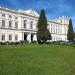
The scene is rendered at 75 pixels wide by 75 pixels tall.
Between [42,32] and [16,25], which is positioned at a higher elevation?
[16,25]

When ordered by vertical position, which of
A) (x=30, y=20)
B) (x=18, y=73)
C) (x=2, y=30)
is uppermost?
(x=30, y=20)

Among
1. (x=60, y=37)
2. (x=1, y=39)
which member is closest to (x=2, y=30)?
(x=1, y=39)

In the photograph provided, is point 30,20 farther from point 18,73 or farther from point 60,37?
point 18,73

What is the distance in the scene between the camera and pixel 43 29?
64688 millimetres

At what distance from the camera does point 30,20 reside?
78.1 metres

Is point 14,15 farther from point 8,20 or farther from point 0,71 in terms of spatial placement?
point 0,71

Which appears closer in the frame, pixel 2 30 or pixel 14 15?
pixel 2 30

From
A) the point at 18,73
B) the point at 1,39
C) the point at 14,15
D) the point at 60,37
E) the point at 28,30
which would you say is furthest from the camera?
the point at 60,37

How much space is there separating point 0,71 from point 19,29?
58837 mm

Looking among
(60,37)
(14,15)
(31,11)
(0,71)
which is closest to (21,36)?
(14,15)

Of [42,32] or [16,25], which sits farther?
[16,25]

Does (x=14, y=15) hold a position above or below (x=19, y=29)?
above

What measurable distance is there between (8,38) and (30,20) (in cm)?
1588

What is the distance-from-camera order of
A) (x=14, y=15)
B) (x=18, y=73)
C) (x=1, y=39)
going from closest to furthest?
(x=18, y=73) → (x=1, y=39) → (x=14, y=15)
